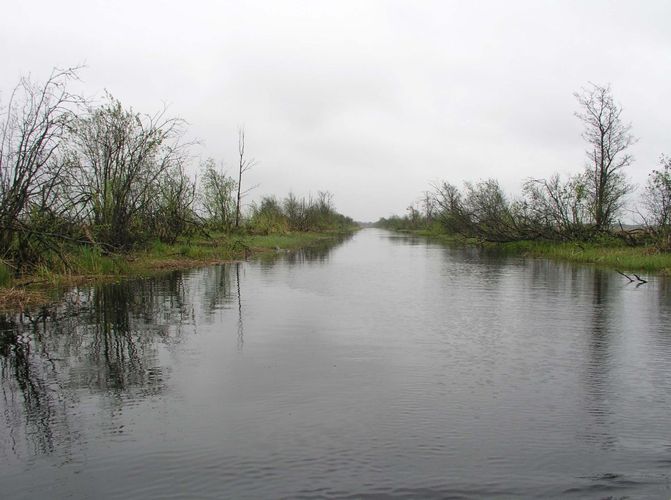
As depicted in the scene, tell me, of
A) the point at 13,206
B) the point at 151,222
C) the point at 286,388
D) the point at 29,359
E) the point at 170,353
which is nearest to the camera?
the point at 286,388

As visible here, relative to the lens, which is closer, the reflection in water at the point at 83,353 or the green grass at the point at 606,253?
the reflection in water at the point at 83,353

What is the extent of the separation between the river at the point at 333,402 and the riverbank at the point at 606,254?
10.8 meters

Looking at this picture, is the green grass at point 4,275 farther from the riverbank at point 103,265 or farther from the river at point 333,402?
the river at point 333,402

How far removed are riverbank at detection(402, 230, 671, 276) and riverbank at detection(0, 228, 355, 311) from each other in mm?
17550

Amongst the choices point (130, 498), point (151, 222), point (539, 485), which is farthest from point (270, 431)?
point (151, 222)

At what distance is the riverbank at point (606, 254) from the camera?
70.0ft

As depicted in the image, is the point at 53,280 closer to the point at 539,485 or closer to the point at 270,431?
the point at 270,431

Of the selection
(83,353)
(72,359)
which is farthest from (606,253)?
(72,359)

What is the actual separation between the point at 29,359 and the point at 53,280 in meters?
7.96

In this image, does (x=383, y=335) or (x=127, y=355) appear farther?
(x=383, y=335)

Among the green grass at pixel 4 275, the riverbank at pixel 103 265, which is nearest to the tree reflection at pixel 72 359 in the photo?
the riverbank at pixel 103 265

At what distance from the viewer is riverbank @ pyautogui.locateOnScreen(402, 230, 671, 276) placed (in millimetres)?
21342

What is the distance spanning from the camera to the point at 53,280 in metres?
14.5

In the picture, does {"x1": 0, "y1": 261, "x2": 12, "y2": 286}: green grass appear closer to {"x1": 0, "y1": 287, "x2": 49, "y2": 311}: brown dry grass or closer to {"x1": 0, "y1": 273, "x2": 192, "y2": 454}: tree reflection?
{"x1": 0, "y1": 287, "x2": 49, "y2": 311}: brown dry grass
